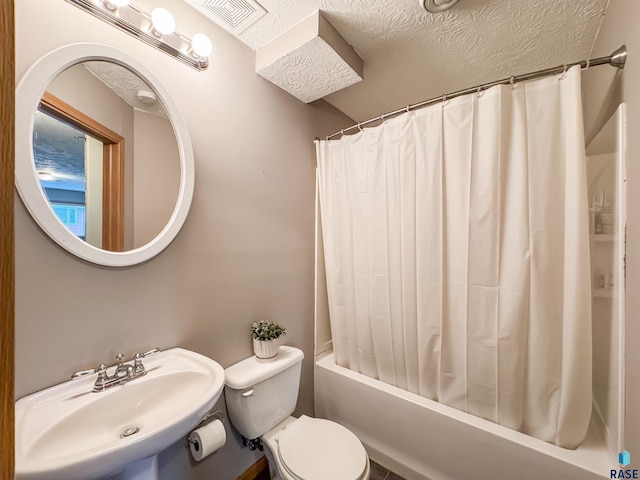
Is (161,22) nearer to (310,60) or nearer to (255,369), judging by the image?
(310,60)

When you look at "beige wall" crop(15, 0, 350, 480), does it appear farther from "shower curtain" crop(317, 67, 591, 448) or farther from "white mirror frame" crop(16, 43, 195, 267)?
"shower curtain" crop(317, 67, 591, 448)

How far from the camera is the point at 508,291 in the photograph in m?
1.15

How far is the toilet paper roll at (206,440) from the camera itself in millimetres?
1032

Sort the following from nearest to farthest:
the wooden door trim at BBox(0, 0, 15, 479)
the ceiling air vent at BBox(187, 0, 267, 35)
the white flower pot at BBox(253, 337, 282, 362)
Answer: the wooden door trim at BBox(0, 0, 15, 479), the ceiling air vent at BBox(187, 0, 267, 35), the white flower pot at BBox(253, 337, 282, 362)

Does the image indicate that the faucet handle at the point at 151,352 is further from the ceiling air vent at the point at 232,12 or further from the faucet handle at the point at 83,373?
the ceiling air vent at the point at 232,12

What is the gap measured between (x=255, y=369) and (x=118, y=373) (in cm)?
56

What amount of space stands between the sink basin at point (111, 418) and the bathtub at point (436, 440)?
100 centimetres

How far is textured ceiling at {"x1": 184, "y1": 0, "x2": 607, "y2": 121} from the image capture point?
1.14 metres

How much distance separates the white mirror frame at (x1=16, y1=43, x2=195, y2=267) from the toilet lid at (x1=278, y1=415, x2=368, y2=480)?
1.05m

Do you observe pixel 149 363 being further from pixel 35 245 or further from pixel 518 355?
pixel 518 355

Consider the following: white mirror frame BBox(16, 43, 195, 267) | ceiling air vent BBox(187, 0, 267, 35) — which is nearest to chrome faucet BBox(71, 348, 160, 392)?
white mirror frame BBox(16, 43, 195, 267)

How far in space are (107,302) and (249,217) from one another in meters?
0.71

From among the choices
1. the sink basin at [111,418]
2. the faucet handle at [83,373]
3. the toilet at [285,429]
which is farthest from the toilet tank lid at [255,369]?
the faucet handle at [83,373]

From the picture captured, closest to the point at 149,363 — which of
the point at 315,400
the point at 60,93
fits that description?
the point at 60,93
